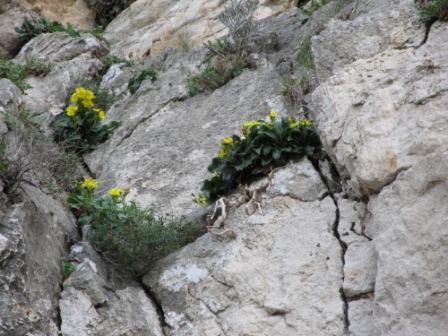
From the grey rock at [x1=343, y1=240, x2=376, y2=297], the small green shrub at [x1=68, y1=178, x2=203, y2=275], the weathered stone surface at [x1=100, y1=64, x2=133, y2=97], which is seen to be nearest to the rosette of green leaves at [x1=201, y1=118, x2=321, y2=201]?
the small green shrub at [x1=68, y1=178, x2=203, y2=275]

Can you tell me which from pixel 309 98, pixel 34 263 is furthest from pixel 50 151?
pixel 309 98

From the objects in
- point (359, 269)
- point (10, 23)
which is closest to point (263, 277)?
point (359, 269)

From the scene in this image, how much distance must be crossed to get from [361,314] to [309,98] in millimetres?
2015

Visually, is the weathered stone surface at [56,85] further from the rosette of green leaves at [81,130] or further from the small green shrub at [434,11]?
the small green shrub at [434,11]

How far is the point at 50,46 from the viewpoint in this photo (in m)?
7.81

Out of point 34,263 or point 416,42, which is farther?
point 416,42

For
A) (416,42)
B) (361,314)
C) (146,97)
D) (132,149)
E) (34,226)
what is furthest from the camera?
(146,97)

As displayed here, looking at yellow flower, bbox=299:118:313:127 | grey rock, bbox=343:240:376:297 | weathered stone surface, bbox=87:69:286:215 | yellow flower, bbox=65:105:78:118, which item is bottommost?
grey rock, bbox=343:240:376:297

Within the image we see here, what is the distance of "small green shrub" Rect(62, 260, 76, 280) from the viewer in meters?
4.02

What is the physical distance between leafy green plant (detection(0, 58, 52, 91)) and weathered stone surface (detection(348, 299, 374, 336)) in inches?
171

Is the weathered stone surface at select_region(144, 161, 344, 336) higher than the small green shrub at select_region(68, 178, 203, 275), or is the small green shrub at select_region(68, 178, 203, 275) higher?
the small green shrub at select_region(68, 178, 203, 275)

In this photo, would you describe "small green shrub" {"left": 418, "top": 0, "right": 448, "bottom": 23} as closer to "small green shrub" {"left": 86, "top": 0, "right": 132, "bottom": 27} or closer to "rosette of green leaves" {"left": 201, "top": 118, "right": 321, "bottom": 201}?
"rosette of green leaves" {"left": 201, "top": 118, "right": 321, "bottom": 201}

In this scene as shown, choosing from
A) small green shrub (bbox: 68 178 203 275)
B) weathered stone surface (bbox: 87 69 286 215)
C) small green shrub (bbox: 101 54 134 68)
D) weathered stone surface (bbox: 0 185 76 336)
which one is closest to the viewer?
weathered stone surface (bbox: 0 185 76 336)

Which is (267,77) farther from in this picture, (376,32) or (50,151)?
(50,151)
